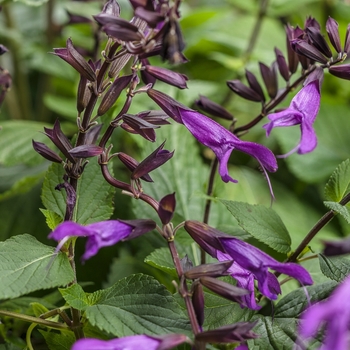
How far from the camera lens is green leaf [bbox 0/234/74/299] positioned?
446 millimetres

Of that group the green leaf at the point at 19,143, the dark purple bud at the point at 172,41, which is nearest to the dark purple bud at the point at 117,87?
the dark purple bud at the point at 172,41

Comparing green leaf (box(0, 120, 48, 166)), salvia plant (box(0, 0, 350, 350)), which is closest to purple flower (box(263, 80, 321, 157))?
salvia plant (box(0, 0, 350, 350))

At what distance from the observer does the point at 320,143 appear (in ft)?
4.21

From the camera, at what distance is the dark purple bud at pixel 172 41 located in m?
0.39

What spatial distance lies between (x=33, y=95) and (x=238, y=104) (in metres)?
0.68

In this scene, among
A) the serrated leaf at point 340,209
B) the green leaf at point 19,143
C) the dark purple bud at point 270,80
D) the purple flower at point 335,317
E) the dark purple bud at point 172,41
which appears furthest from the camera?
the green leaf at point 19,143

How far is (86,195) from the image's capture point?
1.90ft

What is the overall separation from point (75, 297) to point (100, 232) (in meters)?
0.10

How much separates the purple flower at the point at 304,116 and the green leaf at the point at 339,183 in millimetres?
111

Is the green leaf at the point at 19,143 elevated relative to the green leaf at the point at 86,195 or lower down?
lower down

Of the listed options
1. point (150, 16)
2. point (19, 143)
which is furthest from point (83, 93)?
point (19, 143)

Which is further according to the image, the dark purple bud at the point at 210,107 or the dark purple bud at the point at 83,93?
the dark purple bud at the point at 210,107

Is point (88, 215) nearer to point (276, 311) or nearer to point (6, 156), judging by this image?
point (276, 311)

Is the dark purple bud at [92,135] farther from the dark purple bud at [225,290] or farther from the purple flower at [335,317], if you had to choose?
the purple flower at [335,317]
